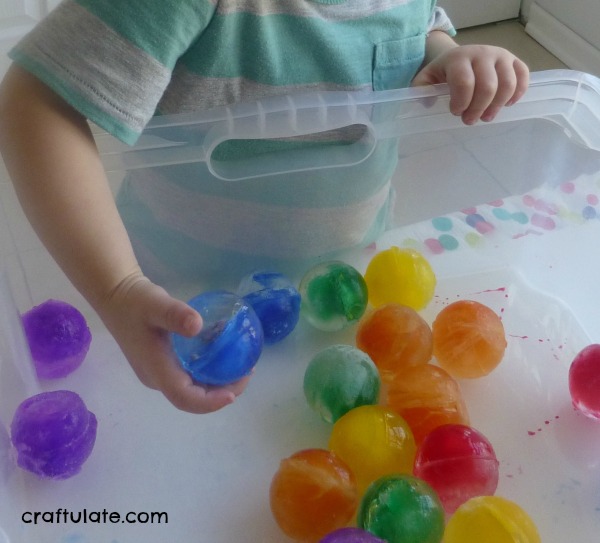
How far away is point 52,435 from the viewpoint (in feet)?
1.62

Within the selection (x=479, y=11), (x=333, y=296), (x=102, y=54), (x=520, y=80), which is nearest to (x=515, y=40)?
(x=479, y=11)

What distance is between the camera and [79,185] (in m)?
0.48

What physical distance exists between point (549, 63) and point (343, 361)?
100 centimetres

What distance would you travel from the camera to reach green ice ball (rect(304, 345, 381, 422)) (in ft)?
1.73

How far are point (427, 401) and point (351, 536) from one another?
0.45ft

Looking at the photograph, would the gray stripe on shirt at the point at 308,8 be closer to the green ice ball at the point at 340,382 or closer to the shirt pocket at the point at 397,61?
the shirt pocket at the point at 397,61

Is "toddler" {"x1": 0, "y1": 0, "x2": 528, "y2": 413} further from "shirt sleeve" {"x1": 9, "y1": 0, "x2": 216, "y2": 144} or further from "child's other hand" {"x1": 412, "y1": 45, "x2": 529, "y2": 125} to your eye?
"child's other hand" {"x1": 412, "y1": 45, "x2": 529, "y2": 125}

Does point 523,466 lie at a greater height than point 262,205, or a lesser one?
lesser

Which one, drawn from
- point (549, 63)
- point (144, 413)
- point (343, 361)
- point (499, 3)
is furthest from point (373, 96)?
point (499, 3)

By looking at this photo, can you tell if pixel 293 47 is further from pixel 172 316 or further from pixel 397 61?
pixel 172 316

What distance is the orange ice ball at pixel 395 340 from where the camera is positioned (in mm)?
567

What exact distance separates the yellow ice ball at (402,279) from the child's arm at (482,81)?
0.13 meters

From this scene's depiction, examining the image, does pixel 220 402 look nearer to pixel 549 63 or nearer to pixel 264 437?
pixel 264 437

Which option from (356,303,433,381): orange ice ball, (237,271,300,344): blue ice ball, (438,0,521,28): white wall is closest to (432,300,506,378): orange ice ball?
(356,303,433,381): orange ice ball
